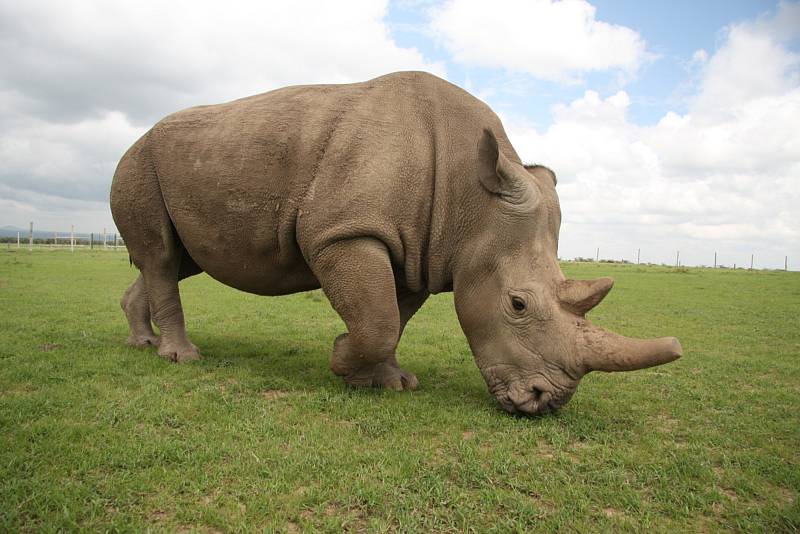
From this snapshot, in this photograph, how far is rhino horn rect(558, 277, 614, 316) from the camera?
4453 millimetres

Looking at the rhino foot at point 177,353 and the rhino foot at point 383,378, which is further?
the rhino foot at point 177,353

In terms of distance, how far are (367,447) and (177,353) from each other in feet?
11.3

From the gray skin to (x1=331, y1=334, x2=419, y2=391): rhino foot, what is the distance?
0.06 ft

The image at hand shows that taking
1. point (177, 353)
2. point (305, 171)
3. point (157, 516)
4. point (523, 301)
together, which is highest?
point (305, 171)

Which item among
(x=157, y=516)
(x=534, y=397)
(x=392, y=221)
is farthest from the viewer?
(x=392, y=221)

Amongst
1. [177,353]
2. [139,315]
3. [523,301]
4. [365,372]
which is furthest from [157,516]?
[139,315]

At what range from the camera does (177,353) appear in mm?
6449

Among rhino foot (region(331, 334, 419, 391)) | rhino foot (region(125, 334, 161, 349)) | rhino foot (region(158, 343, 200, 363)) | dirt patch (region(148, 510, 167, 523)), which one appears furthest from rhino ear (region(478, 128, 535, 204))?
rhino foot (region(125, 334, 161, 349))

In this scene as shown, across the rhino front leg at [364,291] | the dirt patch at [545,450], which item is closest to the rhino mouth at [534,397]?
the dirt patch at [545,450]

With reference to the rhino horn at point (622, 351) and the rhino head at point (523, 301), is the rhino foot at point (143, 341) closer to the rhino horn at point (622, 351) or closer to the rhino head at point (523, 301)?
the rhino head at point (523, 301)

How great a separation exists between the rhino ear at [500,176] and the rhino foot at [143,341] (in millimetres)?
4663

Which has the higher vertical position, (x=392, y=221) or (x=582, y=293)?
(x=392, y=221)

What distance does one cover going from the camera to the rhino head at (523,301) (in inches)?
176

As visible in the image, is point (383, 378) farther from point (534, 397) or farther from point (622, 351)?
point (622, 351)
